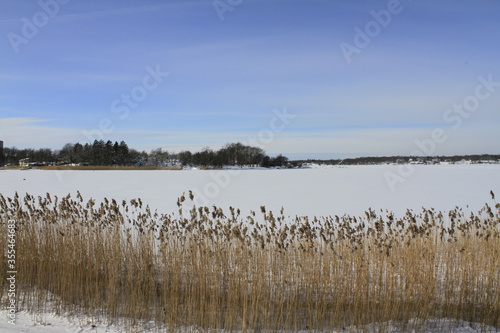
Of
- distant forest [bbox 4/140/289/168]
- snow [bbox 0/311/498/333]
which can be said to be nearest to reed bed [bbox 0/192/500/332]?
snow [bbox 0/311/498/333]

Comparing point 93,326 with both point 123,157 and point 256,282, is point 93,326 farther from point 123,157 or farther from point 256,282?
point 123,157

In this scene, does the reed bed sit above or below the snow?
above

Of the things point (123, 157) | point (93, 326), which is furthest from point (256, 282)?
point (123, 157)

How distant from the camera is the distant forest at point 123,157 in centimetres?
6888

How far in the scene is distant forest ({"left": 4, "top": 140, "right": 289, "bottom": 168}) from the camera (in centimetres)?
6888

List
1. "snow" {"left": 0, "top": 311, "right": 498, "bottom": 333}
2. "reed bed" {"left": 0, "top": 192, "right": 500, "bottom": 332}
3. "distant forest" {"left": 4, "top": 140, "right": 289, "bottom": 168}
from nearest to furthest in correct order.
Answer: "snow" {"left": 0, "top": 311, "right": 498, "bottom": 333}, "reed bed" {"left": 0, "top": 192, "right": 500, "bottom": 332}, "distant forest" {"left": 4, "top": 140, "right": 289, "bottom": 168}

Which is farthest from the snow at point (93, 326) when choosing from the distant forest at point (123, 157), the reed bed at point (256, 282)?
the distant forest at point (123, 157)

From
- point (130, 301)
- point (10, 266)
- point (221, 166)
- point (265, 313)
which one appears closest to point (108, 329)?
point (130, 301)

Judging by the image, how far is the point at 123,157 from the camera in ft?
238

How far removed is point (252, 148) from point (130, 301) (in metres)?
83.6

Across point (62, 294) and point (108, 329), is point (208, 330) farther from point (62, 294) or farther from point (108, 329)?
point (62, 294)

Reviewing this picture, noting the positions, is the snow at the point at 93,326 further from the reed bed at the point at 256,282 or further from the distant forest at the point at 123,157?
the distant forest at the point at 123,157

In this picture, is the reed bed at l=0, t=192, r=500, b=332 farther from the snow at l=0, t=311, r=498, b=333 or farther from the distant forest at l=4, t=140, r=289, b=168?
the distant forest at l=4, t=140, r=289, b=168

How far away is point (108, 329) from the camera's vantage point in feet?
14.8
